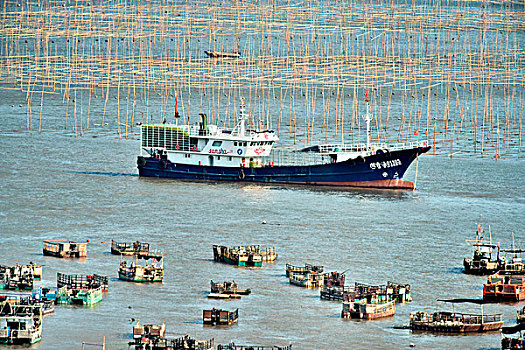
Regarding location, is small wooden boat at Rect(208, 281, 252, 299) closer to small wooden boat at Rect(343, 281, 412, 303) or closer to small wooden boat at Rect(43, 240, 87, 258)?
small wooden boat at Rect(343, 281, 412, 303)

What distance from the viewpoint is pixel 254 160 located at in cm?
8956

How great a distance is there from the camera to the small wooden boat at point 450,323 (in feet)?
160

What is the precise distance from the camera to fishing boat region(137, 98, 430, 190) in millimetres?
87125

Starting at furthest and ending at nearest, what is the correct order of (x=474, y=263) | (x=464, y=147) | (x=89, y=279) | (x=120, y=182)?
(x=464, y=147) → (x=120, y=182) → (x=474, y=263) → (x=89, y=279)

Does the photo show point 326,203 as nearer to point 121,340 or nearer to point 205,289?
point 205,289

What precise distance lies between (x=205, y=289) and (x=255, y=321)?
18.6 feet

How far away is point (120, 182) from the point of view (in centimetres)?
8781

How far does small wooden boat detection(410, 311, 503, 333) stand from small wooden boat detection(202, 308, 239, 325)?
742cm

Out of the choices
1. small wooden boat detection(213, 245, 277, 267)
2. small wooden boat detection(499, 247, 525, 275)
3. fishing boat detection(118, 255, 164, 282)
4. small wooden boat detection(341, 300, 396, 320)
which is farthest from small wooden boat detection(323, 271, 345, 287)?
small wooden boat detection(499, 247, 525, 275)

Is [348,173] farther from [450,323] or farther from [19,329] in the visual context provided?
[19,329]

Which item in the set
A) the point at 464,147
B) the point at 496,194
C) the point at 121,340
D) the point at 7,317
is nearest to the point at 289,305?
the point at 121,340

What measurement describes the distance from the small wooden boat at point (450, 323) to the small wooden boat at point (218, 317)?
742cm

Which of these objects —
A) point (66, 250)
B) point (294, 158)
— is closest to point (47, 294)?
point (66, 250)

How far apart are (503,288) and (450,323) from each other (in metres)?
6.18
